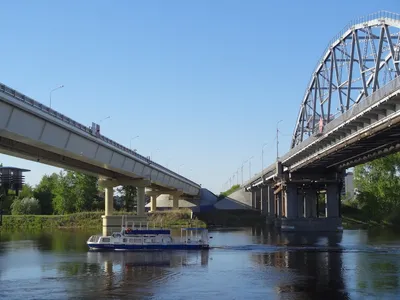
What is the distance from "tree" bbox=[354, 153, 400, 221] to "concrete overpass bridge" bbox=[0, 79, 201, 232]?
172ft

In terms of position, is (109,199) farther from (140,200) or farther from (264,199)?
(264,199)

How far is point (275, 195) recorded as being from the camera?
454 ft

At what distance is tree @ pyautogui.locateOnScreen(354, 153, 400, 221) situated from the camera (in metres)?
128

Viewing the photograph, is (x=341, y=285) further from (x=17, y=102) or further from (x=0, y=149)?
(x=0, y=149)

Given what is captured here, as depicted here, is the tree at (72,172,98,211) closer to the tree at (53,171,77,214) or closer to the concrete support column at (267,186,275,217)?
the tree at (53,171,77,214)

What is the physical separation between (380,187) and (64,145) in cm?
8780

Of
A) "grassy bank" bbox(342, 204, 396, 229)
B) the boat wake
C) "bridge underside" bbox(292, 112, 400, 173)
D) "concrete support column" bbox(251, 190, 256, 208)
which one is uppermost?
"bridge underside" bbox(292, 112, 400, 173)

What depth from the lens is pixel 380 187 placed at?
128 m

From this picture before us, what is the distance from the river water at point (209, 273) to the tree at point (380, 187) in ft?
211

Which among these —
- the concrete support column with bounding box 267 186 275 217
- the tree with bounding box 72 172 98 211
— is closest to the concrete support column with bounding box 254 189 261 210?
the concrete support column with bounding box 267 186 275 217

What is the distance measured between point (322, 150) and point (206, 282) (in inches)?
1678

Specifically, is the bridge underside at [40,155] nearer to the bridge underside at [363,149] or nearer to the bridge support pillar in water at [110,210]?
the bridge support pillar in water at [110,210]

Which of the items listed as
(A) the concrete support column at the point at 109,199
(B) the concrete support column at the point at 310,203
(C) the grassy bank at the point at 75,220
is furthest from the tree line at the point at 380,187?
(A) the concrete support column at the point at 109,199

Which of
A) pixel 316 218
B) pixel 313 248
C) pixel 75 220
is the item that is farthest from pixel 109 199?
pixel 313 248
